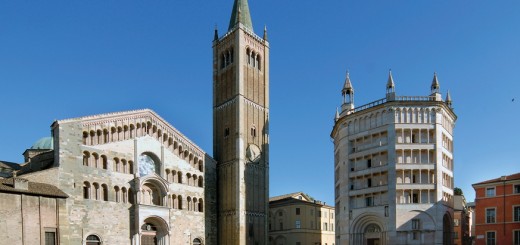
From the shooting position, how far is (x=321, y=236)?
212 ft

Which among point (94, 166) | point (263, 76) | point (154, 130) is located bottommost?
point (94, 166)

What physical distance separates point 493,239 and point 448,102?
14036 mm

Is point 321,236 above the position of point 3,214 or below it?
below

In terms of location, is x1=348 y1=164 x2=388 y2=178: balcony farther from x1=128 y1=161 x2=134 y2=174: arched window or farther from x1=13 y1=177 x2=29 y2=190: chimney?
x1=13 y1=177 x2=29 y2=190: chimney

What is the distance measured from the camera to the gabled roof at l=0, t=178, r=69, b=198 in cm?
3176

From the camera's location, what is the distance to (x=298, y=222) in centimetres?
6172

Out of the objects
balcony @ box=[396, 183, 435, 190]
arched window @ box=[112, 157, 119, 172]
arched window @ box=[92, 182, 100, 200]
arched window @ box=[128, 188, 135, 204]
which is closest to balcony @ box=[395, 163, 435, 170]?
balcony @ box=[396, 183, 435, 190]

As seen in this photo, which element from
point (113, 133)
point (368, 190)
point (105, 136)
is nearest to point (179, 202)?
point (113, 133)

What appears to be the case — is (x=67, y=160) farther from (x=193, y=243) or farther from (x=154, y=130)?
(x=193, y=243)

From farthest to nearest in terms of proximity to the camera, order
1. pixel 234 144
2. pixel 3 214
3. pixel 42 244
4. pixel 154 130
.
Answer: pixel 234 144, pixel 154 130, pixel 42 244, pixel 3 214

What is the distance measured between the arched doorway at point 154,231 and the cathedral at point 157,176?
0.32ft

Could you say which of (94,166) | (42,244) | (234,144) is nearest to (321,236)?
(234,144)

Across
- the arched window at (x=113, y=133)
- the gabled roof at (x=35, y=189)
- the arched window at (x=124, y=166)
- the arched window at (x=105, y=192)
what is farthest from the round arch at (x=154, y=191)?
the gabled roof at (x=35, y=189)

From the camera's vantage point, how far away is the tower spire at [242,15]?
54000 millimetres
